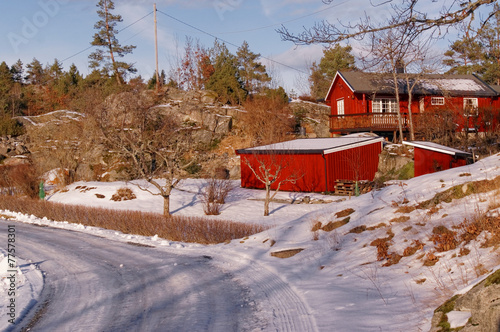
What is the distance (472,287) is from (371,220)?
5363 mm

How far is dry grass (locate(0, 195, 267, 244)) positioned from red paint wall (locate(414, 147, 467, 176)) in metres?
14.2

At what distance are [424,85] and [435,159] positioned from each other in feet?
42.7

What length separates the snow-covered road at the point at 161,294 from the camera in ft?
20.1

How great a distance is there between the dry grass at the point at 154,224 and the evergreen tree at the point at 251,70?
3862 centimetres

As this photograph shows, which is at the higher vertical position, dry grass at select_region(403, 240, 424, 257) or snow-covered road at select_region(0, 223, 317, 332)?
dry grass at select_region(403, 240, 424, 257)

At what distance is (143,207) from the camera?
2502 cm

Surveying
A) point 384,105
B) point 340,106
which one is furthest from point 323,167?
point 340,106

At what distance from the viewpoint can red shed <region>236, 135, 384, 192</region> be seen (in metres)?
27.0

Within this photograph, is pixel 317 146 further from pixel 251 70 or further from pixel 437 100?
pixel 251 70

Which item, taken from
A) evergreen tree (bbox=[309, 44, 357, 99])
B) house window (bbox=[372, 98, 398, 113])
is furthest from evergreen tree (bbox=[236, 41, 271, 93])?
house window (bbox=[372, 98, 398, 113])

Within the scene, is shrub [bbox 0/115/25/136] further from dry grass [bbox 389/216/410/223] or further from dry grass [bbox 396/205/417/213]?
dry grass [bbox 389/216/410/223]

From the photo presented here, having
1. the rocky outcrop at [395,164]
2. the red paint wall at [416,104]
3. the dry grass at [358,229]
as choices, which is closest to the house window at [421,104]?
the red paint wall at [416,104]

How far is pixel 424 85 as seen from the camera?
3662 centimetres

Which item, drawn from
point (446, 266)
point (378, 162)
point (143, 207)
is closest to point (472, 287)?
point (446, 266)
